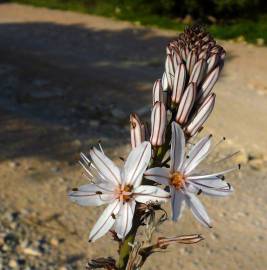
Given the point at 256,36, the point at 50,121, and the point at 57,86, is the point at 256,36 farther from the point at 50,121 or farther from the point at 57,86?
the point at 50,121

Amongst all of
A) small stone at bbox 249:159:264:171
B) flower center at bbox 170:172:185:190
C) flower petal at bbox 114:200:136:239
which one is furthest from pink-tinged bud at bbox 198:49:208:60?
small stone at bbox 249:159:264:171

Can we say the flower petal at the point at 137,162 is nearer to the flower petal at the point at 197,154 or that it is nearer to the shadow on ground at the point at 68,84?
the flower petal at the point at 197,154

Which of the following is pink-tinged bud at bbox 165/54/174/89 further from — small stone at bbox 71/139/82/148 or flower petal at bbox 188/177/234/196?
small stone at bbox 71/139/82/148

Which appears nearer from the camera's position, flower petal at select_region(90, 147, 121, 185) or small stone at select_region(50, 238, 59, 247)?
flower petal at select_region(90, 147, 121, 185)

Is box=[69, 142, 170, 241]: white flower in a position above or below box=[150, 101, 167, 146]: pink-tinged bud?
below

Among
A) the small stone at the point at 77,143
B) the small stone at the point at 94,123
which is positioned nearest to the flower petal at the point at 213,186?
the small stone at the point at 77,143

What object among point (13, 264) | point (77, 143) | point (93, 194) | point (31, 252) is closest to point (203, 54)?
point (93, 194)

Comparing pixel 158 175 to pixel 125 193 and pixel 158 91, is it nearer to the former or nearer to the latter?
pixel 125 193
